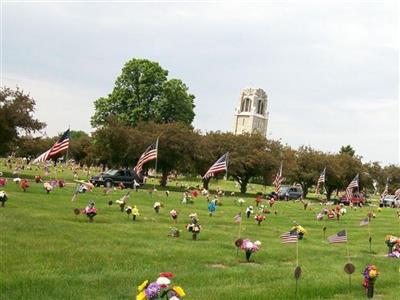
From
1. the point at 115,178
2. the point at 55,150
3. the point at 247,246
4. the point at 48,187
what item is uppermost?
the point at 55,150

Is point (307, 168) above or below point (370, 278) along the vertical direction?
above

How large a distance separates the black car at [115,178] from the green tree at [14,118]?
6219mm

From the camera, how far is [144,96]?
71125 millimetres

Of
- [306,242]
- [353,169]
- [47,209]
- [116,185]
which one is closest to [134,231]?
[47,209]

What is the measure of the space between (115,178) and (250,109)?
15071 cm

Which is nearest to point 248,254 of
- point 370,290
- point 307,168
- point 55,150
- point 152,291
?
point 370,290

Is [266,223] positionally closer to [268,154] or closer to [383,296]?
[383,296]

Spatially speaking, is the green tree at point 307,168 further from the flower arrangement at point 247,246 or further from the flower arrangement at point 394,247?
the flower arrangement at point 247,246

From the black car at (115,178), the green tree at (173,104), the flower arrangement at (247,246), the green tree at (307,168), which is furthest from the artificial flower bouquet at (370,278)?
the green tree at (173,104)

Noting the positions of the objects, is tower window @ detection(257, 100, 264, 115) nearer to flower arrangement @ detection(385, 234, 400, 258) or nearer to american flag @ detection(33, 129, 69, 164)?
american flag @ detection(33, 129, 69, 164)

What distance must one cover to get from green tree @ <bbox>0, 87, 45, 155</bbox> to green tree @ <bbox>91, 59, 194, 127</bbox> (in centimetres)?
2646

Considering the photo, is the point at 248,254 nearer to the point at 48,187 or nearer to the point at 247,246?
the point at 247,246

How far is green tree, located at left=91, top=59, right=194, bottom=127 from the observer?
7069cm

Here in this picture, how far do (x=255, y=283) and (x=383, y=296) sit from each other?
9.05ft
